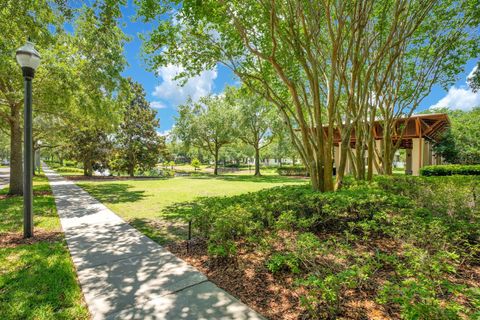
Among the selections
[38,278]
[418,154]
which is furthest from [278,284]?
[418,154]

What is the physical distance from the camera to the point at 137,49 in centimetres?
729

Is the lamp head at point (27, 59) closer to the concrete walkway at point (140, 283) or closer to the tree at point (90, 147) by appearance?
the concrete walkway at point (140, 283)

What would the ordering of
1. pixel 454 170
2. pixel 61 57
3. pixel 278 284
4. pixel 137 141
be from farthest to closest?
pixel 137 141, pixel 454 170, pixel 61 57, pixel 278 284

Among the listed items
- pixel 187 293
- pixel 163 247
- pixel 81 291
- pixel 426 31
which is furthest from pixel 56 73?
pixel 426 31

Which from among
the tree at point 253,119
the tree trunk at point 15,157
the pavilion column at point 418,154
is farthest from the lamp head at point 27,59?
the pavilion column at point 418,154

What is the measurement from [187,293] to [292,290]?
122 centimetres

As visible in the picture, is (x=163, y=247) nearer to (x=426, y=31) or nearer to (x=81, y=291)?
(x=81, y=291)

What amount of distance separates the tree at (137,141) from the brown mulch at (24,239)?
16.8 meters

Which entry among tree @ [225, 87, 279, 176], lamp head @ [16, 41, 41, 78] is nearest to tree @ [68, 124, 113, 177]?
tree @ [225, 87, 279, 176]

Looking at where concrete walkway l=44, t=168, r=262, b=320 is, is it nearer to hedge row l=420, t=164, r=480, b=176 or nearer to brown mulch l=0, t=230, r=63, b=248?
brown mulch l=0, t=230, r=63, b=248

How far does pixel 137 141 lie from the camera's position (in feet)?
68.4

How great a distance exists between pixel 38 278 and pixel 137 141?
63.3ft

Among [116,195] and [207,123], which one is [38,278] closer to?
[116,195]

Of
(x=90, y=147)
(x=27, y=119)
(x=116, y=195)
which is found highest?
(x=90, y=147)
